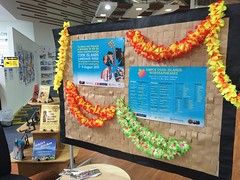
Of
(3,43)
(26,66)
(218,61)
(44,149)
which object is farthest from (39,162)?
(26,66)

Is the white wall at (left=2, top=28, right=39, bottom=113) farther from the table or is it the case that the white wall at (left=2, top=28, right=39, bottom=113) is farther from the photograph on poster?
the table

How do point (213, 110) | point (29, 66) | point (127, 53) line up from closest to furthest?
point (213, 110) < point (127, 53) < point (29, 66)

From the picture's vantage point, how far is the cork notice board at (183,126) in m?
1.46

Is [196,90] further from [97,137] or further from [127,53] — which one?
[97,137]

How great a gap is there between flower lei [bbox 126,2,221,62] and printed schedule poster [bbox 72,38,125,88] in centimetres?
15

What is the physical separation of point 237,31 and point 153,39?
515 millimetres

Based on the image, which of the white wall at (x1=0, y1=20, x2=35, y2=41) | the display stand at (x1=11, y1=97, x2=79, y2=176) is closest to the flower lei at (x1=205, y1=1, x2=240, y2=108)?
the display stand at (x1=11, y1=97, x2=79, y2=176)

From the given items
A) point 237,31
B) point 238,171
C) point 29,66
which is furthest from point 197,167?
point 29,66

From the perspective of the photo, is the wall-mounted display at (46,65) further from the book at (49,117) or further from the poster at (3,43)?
the book at (49,117)

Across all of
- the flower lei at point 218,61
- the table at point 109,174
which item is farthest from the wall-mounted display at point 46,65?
the flower lei at point 218,61

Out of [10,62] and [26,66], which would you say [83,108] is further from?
[26,66]

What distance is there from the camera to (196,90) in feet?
5.00

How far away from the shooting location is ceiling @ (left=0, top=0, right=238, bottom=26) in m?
6.89

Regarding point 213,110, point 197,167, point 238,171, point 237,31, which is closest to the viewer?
point 237,31
